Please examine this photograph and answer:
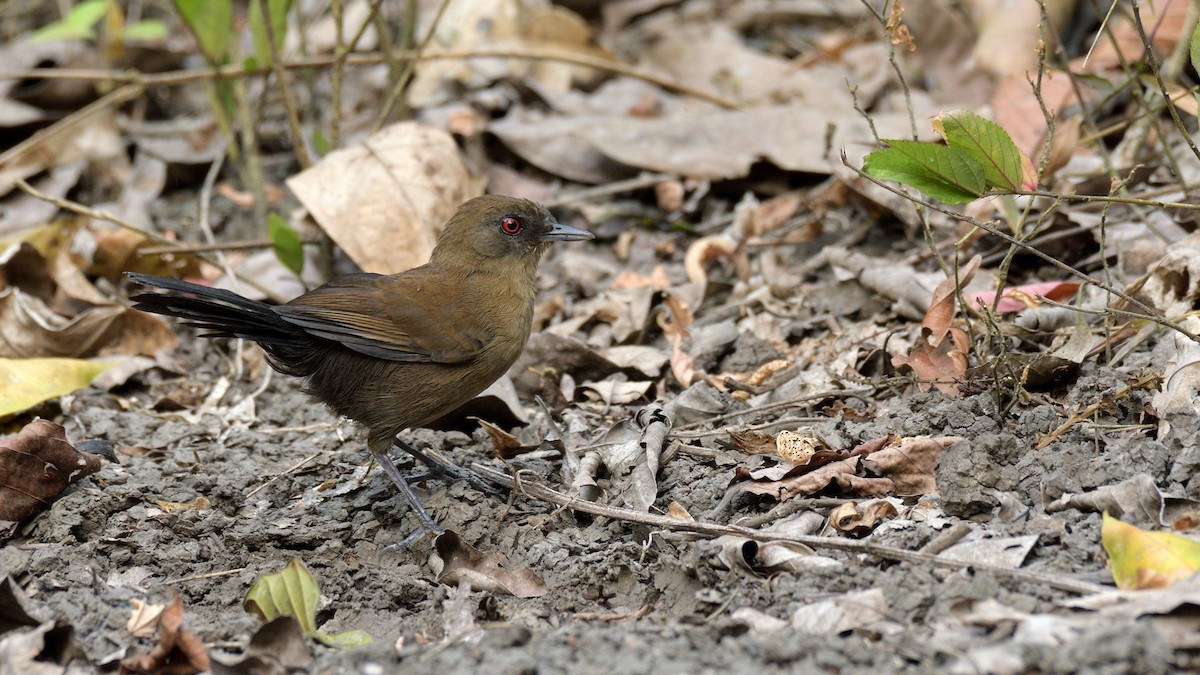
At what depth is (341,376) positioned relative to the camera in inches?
164

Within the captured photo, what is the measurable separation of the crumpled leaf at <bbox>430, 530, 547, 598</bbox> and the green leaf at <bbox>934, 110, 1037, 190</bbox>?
1718mm

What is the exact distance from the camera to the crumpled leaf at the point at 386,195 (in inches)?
217

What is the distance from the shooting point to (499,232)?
4.60 metres

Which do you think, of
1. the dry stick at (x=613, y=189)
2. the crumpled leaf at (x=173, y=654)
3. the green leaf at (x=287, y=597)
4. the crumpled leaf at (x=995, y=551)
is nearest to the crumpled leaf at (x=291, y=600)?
the green leaf at (x=287, y=597)

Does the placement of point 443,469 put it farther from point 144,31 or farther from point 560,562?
point 144,31

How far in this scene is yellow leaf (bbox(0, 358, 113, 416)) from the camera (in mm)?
4367

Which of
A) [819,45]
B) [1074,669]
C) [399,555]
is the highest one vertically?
[819,45]

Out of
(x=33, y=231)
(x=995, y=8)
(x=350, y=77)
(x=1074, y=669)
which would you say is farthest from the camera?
(x=350, y=77)

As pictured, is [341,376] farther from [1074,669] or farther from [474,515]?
[1074,669]

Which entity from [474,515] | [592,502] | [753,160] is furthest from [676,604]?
[753,160]

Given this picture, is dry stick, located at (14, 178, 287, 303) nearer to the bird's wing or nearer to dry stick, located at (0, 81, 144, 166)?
dry stick, located at (0, 81, 144, 166)

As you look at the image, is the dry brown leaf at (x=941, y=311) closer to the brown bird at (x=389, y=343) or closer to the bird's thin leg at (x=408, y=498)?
the brown bird at (x=389, y=343)

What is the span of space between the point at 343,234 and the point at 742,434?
2489 millimetres

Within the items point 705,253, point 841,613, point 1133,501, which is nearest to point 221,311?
point 841,613
